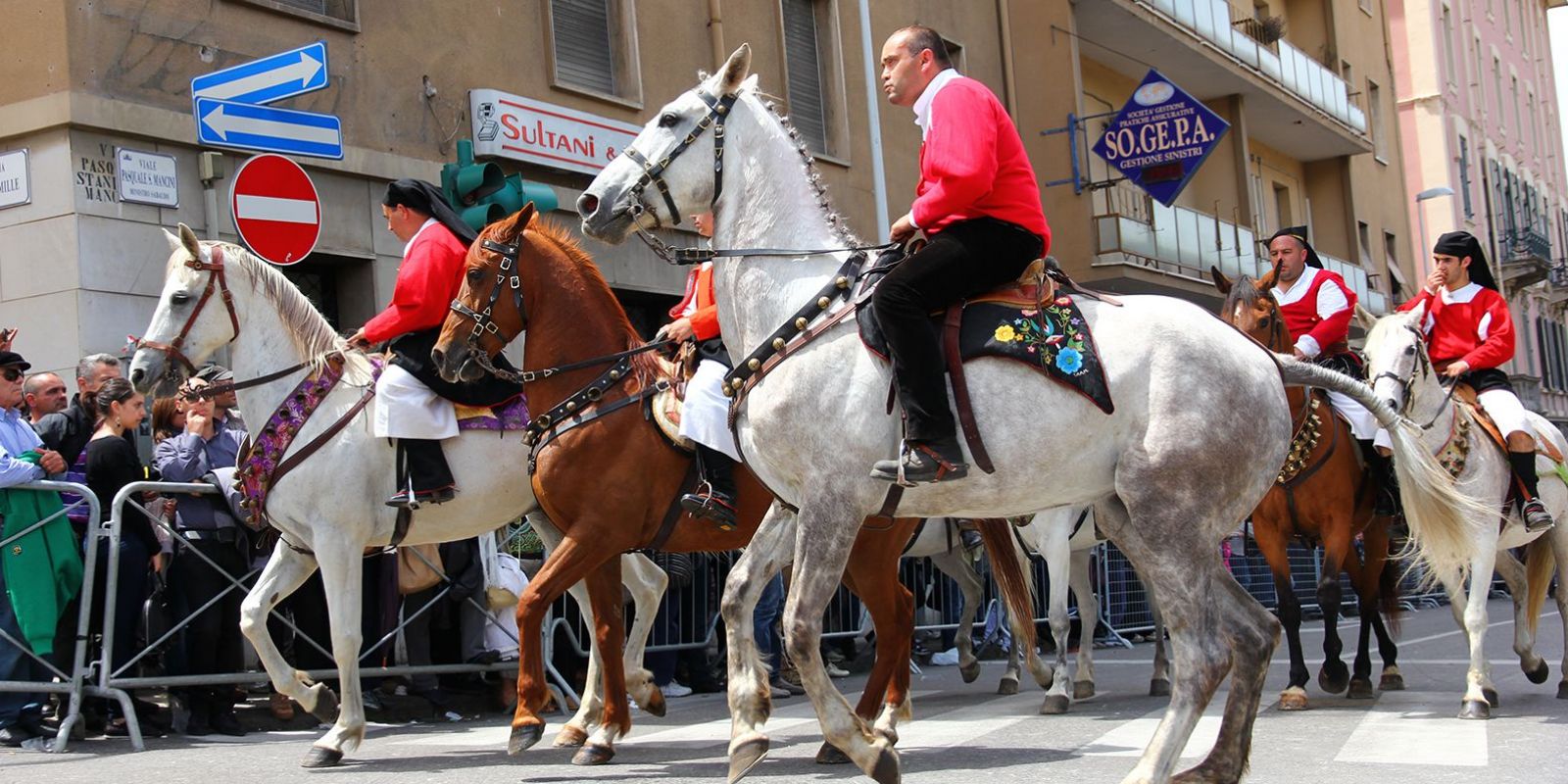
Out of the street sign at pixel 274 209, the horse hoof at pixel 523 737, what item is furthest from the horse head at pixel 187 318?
the horse hoof at pixel 523 737

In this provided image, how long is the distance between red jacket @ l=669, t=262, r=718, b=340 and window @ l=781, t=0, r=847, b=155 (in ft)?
38.6

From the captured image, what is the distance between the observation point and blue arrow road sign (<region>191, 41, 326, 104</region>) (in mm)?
11242

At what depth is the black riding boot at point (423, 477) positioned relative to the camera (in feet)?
27.9

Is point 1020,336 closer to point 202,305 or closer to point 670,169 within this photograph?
point 670,169

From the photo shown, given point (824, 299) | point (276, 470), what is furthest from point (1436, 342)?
point (276, 470)

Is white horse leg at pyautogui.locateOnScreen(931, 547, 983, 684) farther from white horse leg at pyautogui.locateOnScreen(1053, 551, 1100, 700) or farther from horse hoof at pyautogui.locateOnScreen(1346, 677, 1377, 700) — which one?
horse hoof at pyautogui.locateOnScreen(1346, 677, 1377, 700)

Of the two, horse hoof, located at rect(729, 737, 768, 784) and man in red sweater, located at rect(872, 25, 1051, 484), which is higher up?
man in red sweater, located at rect(872, 25, 1051, 484)

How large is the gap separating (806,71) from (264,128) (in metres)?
10.9

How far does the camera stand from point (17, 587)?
354 inches

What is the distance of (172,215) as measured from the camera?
12.6m

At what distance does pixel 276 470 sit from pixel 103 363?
2.24 m

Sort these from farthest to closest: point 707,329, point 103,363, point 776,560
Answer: point 103,363
point 707,329
point 776,560

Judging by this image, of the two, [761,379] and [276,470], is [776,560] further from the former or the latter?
[276,470]

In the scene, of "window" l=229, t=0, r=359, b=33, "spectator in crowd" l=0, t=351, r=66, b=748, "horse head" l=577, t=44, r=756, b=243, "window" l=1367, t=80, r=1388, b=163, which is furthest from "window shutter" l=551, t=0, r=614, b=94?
"window" l=1367, t=80, r=1388, b=163
